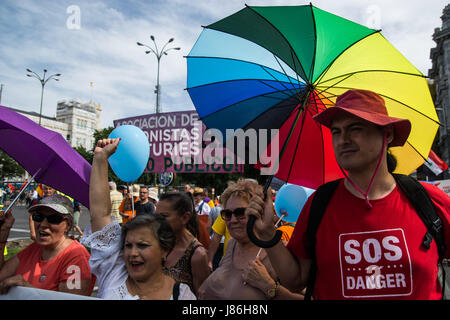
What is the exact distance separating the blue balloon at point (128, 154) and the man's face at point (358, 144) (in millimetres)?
2269

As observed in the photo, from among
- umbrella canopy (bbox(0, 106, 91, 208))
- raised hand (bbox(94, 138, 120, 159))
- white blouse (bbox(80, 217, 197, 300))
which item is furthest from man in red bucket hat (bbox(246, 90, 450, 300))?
umbrella canopy (bbox(0, 106, 91, 208))

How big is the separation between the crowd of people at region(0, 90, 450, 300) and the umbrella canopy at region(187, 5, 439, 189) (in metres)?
0.60

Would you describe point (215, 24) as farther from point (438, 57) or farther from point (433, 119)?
point (438, 57)

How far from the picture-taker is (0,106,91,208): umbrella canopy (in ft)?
6.77

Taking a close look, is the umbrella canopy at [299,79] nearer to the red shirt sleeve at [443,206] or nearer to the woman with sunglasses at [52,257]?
the red shirt sleeve at [443,206]

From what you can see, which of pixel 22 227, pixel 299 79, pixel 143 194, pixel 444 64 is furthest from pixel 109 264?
pixel 444 64

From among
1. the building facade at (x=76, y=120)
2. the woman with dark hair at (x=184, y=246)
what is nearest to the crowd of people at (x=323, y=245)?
the woman with dark hair at (x=184, y=246)

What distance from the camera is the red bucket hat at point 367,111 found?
150 centimetres

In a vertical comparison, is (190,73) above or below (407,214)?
above

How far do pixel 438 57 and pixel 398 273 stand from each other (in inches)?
1739

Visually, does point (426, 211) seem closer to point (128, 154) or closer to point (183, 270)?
point (183, 270)
